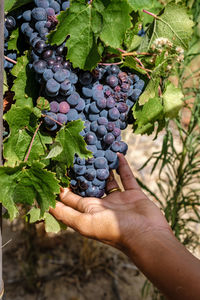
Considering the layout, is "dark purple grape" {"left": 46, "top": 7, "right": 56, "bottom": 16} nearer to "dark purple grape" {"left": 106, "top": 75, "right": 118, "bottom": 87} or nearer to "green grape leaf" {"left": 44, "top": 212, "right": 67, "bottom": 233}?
"dark purple grape" {"left": 106, "top": 75, "right": 118, "bottom": 87}

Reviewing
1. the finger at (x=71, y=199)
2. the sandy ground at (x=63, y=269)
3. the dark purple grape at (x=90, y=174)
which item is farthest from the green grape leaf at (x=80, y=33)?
the sandy ground at (x=63, y=269)

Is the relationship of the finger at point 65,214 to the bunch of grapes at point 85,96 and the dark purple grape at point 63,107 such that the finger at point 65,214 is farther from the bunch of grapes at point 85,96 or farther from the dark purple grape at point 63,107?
the dark purple grape at point 63,107

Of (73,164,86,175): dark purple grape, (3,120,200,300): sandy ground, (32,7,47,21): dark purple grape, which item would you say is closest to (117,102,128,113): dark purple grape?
(73,164,86,175): dark purple grape

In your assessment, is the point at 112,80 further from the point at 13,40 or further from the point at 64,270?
the point at 64,270

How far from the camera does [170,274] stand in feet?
2.59

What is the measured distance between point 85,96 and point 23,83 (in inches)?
6.8

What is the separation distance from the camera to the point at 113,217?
0.94 metres

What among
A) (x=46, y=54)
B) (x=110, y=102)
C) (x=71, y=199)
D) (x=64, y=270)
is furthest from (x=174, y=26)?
(x=64, y=270)

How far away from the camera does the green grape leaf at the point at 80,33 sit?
29.4 inches

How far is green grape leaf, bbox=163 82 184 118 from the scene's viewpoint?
3.10 ft

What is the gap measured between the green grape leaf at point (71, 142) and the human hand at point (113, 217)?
0.17 m

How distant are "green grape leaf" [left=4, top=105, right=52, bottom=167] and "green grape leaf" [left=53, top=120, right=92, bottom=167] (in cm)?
5

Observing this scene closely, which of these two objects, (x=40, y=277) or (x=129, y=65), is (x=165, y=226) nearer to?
(x=129, y=65)

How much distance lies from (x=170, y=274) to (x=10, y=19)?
0.78 metres
